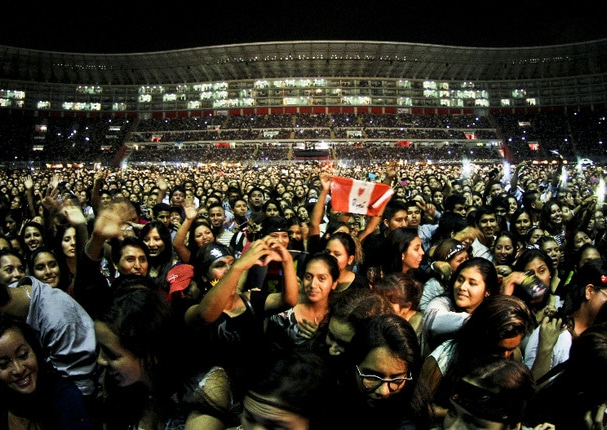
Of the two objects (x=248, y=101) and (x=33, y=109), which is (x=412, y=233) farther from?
(x=33, y=109)

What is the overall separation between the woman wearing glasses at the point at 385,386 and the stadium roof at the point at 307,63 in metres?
53.3

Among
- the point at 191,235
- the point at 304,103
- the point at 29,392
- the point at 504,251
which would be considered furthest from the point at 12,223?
the point at 304,103

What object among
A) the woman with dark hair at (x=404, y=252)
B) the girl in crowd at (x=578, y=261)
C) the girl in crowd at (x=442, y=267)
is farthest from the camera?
the girl in crowd at (x=578, y=261)

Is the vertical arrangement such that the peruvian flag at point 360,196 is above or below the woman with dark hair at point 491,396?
above

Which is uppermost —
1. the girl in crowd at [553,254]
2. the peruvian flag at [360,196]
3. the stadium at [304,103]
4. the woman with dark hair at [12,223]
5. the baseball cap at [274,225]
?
the stadium at [304,103]

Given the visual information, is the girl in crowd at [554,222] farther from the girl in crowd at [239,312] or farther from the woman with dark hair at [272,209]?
the girl in crowd at [239,312]

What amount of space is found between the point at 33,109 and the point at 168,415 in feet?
220

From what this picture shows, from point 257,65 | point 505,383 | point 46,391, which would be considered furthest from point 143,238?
point 257,65

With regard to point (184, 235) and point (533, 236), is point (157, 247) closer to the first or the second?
point (184, 235)

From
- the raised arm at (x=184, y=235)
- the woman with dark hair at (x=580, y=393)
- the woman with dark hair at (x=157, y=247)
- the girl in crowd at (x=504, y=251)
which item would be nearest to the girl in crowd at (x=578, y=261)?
the girl in crowd at (x=504, y=251)

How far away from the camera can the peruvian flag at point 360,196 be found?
531 cm

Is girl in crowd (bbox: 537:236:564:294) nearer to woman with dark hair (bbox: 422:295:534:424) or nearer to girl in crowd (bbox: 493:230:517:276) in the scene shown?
girl in crowd (bbox: 493:230:517:276)

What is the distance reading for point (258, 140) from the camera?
178 ft

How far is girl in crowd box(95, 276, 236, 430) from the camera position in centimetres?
198
